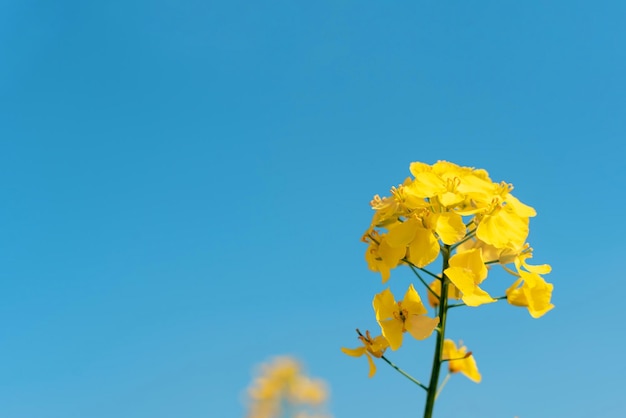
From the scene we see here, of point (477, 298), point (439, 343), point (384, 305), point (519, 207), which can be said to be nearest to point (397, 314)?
point (384, 305)

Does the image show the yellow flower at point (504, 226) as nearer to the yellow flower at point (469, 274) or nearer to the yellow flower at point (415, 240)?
the yellow flower at point (469, 274)

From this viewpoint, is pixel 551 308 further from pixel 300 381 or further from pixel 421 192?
pixel 300 381

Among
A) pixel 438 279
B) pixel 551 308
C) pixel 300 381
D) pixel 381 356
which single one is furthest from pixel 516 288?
pixel 300 381

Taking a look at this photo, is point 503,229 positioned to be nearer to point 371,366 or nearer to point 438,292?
point 438,292

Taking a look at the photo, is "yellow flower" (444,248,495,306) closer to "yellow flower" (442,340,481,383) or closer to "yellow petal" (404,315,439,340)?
"yellow petal" (404,315,439,340)

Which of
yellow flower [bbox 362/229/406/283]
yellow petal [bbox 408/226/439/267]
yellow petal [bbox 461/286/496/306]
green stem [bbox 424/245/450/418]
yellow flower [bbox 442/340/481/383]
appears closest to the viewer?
green stem [bbox 424/245/450/418]

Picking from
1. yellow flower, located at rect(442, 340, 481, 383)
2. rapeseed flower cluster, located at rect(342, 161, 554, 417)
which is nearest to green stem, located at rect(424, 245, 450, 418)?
rapeseed flower cluster, located at rect(342, 161, 554, 417)
